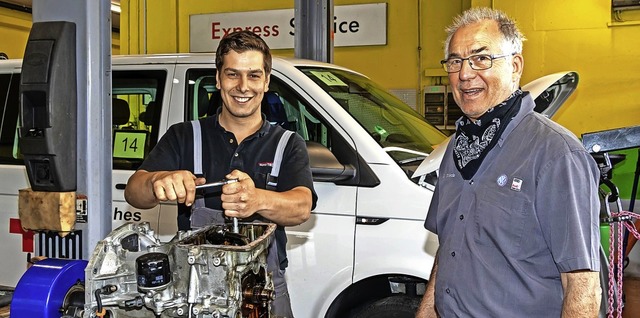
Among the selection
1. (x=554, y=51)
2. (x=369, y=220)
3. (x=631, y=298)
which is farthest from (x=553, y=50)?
(x=369, y=220)

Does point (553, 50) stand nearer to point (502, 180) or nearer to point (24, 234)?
point (24, 234)

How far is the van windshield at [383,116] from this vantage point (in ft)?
12.6

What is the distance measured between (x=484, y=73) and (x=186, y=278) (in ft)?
3.60

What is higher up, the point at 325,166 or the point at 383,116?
the point at 383,116

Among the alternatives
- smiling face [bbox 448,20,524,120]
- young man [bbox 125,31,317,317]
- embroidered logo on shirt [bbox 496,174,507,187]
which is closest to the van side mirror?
young man [bbox 125,31,317,317]

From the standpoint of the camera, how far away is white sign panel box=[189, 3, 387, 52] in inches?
369

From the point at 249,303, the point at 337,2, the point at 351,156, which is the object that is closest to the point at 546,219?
the point at 249,303

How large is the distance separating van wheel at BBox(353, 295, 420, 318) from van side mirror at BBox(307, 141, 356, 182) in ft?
2.34

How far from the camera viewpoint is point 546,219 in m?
Result: 1.93

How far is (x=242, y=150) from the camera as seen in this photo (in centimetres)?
261

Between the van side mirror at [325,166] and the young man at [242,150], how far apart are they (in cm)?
68

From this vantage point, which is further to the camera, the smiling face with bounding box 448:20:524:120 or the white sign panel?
the white sign panel

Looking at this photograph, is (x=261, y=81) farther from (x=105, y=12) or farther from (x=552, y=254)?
(x=552, y=254)

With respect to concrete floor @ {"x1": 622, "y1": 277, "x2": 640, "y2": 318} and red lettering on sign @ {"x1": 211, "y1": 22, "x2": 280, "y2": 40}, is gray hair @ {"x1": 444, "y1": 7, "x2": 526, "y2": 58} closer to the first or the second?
concrete floor @ {"x1": 622, "y1": 277, "x2": 640, "y2": 318}
